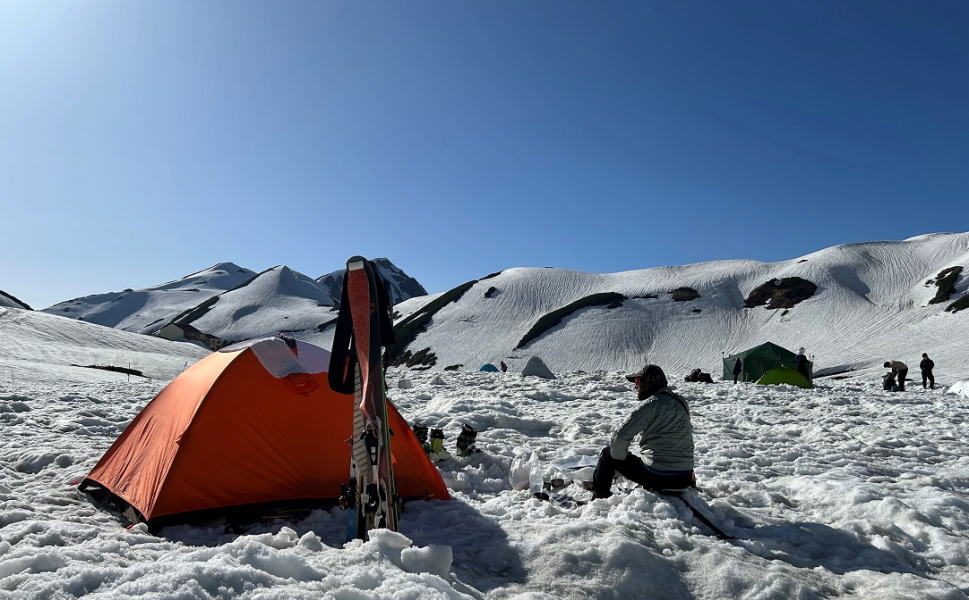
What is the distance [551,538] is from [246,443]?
10.6 ft

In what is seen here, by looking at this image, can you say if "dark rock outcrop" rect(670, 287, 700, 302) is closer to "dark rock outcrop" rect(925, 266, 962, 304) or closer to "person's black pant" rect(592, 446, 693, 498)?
"dark rock outcrop" rect(925, 266, 962, 304)

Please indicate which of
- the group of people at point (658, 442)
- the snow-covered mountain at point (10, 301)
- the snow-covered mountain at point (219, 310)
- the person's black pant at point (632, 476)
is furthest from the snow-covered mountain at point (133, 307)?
the group of people at point (658, 442)

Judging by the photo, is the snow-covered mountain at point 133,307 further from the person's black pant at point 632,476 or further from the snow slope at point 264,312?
the person's black pant at point 632,476

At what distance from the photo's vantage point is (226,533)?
15.9 feet

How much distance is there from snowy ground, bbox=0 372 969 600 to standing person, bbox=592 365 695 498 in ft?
1.00

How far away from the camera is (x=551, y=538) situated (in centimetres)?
442

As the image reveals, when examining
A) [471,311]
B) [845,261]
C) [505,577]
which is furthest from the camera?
[471,311]

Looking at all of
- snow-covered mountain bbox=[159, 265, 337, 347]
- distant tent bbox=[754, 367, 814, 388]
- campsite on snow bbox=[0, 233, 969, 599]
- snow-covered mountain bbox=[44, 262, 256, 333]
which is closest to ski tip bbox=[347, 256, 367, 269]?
campsite on snow bbox=[0, 233, 969, 599]

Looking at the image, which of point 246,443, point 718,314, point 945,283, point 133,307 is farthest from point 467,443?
point 133,307

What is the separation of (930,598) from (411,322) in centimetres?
7761

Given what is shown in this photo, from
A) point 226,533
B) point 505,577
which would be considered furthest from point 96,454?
point 505,577

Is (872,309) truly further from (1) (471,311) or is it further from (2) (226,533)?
(2) (226,533)

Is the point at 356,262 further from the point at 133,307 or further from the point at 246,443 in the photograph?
the point at 133,307

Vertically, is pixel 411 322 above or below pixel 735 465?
above
